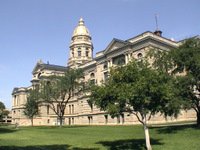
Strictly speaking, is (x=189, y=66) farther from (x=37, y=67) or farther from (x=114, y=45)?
(x=37, y=67)

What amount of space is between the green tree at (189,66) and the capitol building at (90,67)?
7.66 m

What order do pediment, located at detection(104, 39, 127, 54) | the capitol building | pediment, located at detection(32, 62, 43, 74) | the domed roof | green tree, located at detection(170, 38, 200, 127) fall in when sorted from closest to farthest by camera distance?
green tree, located at detection(170, 38, 200, 127), the capitol building, pediment, located at detection(104, 39, 127, 54), pediment, located at detection(32, 62, 43, 74), the domed roof

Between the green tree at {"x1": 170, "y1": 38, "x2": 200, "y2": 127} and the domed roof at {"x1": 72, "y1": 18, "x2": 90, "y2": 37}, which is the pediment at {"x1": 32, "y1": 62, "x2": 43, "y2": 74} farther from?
the green tree at {"x1": 170, "y1": 38, "x2": 200, "y2": 127}

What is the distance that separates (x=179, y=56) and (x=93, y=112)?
48.5 metres

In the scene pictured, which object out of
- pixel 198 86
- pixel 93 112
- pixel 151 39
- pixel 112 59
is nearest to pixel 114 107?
pixel 198 86

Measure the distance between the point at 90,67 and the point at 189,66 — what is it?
55234mm

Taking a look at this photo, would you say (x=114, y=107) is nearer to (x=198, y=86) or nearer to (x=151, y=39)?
(x=198, y=86)

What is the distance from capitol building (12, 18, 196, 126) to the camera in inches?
2692

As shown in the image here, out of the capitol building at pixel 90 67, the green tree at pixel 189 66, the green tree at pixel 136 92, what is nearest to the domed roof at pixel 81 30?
the capitol building at pixel 90 67

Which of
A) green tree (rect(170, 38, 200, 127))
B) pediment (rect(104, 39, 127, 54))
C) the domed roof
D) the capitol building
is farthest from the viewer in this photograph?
the domed roof

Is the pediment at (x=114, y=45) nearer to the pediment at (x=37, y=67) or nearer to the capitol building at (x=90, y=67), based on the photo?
the capitol building at (x=90, y=67)

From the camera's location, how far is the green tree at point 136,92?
24156 mm

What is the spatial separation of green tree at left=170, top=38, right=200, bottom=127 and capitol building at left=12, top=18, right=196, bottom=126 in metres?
7.66

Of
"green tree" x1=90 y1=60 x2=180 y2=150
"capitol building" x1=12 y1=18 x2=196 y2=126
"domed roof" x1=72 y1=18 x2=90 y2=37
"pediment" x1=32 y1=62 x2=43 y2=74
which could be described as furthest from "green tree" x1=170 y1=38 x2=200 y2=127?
"domed roof" x1=72 y1=18 x2=90 y2=37
